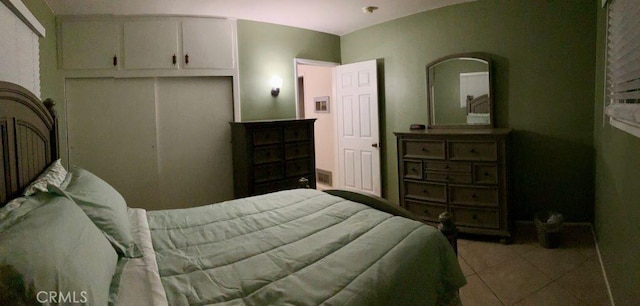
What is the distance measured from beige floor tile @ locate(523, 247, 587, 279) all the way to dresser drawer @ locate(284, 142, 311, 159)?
7.41 feet

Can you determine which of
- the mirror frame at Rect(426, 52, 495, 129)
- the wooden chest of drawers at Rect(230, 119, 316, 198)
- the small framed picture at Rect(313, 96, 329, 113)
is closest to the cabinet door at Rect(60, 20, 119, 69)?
the wooden chest of drawers at Rect(230, 119, 316, 198)

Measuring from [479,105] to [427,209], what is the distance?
1.21m

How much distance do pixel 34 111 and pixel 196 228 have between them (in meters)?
1.09

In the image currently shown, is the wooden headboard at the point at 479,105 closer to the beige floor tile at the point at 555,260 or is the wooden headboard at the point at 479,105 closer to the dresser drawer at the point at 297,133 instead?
the beige floor tile at the point at 555,260

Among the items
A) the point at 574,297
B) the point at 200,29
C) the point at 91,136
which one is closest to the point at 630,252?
the point at 574,297

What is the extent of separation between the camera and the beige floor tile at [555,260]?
2.54 metres

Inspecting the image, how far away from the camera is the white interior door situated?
4395mm

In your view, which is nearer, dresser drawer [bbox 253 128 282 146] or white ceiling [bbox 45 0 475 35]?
white ceiling [bbox 45 0 475 35]

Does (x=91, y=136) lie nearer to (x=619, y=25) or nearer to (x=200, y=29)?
(x=200, y=29)

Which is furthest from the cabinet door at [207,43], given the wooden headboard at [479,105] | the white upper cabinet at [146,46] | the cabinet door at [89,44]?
the wooden headboard at [479,105]

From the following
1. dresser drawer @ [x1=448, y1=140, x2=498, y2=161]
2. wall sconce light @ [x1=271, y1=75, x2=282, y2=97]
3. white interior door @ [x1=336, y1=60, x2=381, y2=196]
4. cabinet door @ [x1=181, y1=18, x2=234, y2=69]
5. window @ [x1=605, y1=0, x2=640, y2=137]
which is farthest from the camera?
white interior door @ [x1=336, y1=60, x2=381, y2=196]

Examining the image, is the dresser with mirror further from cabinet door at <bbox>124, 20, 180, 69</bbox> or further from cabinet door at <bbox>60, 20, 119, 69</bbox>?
cabinet door at <bbox>60, 20, 119, 69</bbox>

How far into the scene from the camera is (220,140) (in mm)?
3943

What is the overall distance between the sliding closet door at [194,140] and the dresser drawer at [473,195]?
2385mm
